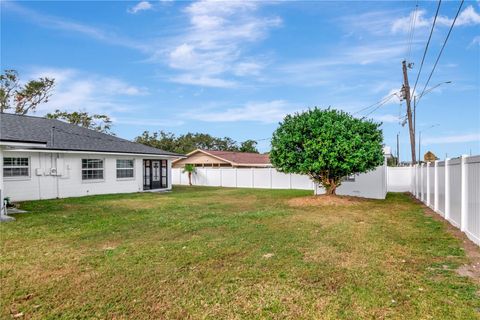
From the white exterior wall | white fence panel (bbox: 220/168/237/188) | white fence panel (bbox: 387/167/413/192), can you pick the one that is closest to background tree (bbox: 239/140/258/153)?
white fence panel (bbox: 220/168/237/188)

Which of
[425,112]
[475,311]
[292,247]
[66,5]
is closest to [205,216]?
[292,247]

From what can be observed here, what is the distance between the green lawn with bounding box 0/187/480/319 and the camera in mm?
3689

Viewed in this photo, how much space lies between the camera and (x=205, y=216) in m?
10.3

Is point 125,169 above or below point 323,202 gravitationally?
above

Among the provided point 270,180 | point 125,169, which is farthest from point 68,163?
point 270,180

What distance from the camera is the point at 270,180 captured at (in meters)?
25.8

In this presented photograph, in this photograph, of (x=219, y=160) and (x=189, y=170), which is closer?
(x=189, y=170)

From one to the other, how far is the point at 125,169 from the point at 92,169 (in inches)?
90.4

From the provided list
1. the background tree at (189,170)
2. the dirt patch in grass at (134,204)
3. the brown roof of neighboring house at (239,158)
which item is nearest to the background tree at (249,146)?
the brown roof of neighboring house at (239,158)

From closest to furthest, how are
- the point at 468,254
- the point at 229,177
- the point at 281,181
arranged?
1. the point at 468,254
2. the point at 281,181
3. the point at 229,177

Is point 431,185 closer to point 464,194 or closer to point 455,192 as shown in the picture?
point 455,192

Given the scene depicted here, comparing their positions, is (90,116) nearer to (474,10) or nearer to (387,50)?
(387,50)

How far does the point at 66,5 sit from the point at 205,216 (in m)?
9.92

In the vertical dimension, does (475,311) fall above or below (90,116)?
below
